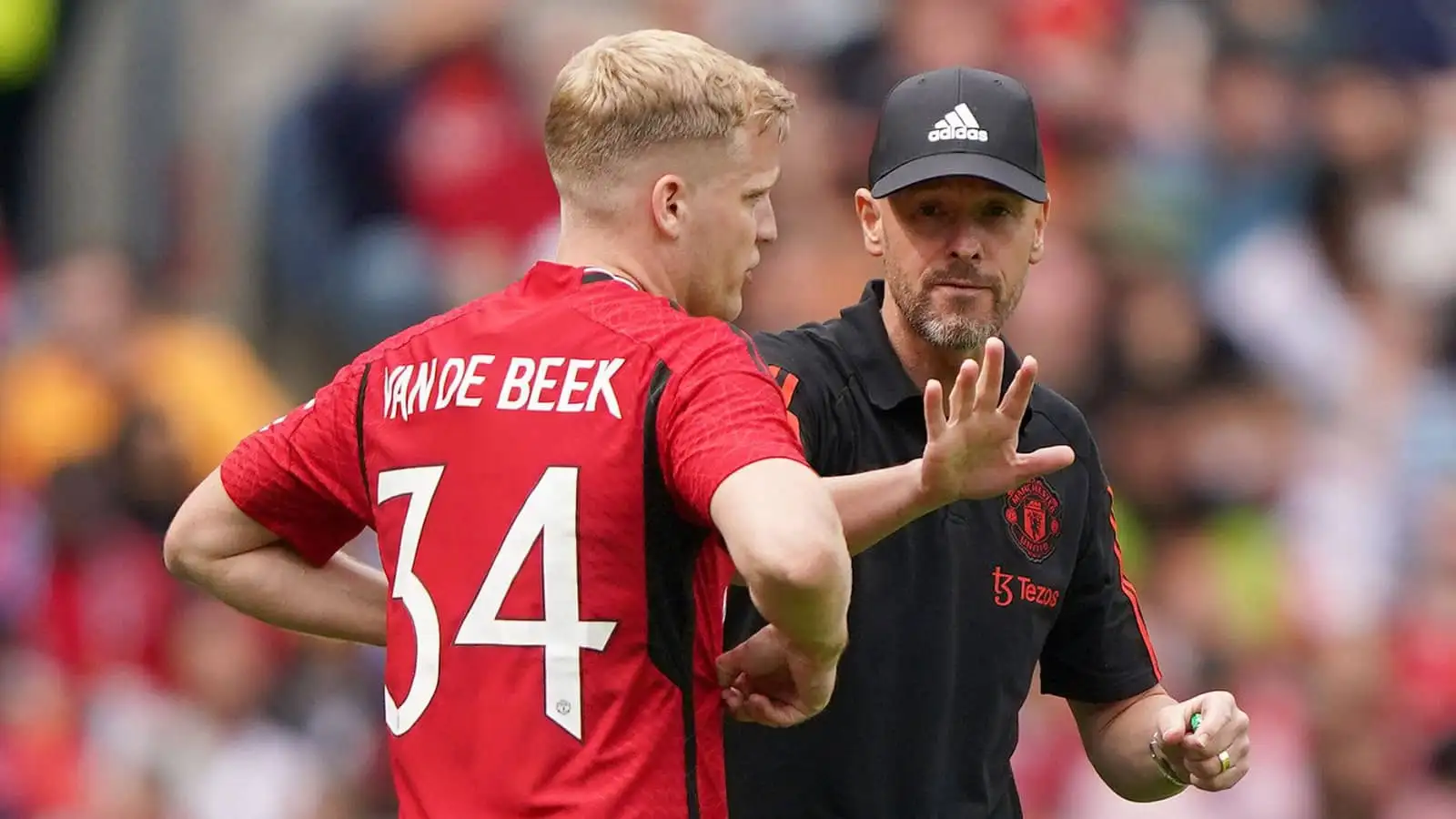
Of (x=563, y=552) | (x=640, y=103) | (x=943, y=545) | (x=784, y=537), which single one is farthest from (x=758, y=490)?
(x=943, y=545)

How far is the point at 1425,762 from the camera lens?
7.65 m

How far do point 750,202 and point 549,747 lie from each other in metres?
0.86

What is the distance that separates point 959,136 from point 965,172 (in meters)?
0.09

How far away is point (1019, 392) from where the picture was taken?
3.17 m

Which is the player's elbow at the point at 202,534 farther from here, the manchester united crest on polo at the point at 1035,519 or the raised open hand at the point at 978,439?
the manchester united crest on polo at the point at 1035,519

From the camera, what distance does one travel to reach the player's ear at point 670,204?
3311mm

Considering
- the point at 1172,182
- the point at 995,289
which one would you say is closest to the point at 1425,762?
the point at 1172,182

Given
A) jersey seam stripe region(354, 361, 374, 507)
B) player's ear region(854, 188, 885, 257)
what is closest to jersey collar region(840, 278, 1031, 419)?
player's ear region(854, 188, 885, 257)

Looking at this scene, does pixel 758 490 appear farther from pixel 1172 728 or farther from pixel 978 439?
pixel 1172 728

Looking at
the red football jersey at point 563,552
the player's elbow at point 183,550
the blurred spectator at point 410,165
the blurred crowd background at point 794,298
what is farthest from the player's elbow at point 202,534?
the blurred spectator at point 410,165

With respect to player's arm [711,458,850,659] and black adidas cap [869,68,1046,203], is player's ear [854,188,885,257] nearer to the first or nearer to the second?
black adidas cap [869,68,1046,203]

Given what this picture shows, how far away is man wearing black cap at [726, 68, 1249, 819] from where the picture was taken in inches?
154

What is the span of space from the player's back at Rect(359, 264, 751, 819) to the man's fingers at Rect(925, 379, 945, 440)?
31 centimetres

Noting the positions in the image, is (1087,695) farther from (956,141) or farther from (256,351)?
(256,351)
